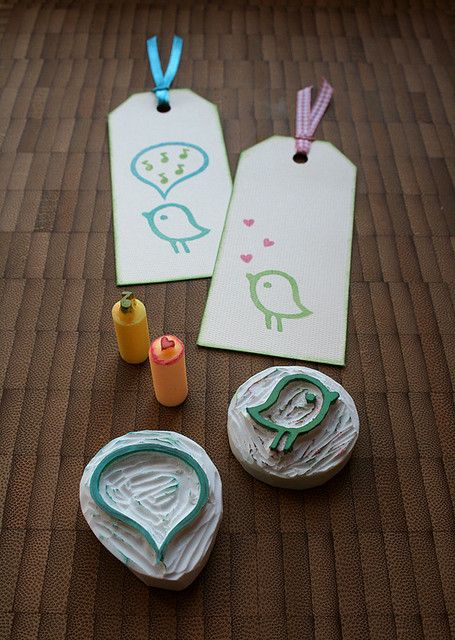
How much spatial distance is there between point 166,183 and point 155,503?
0.69 metres

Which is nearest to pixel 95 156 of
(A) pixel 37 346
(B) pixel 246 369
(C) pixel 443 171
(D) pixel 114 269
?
(D) pixel 114 269

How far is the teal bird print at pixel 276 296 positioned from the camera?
1.10 m

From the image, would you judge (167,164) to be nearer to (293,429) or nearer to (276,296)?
(276,296)

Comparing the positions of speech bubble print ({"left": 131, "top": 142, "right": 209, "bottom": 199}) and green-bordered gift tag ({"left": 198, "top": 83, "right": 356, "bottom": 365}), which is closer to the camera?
green-bordered gift tag ({"left": 198, "top": 83, "right": 356, "bottom": 365})

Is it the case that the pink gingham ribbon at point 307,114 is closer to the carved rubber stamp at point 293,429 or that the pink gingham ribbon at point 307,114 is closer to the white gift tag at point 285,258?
the white gift tag at point 285,258

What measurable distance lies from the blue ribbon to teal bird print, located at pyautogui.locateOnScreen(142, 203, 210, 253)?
0.33 meters

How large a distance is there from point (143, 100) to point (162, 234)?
43 cm

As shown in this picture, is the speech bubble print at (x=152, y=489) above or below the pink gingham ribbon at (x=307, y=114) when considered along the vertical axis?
below

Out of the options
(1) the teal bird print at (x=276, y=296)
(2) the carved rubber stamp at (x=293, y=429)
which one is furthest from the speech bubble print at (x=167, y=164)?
(2) the carved rubber stamp at (x=293, y=429)

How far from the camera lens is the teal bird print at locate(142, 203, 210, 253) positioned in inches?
47.6

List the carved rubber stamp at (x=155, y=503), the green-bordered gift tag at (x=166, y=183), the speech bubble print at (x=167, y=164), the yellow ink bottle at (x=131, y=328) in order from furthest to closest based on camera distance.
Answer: the speech bubble print at (x=167, y=164) < the green-bordered gift tag at (x=166, y=183) < the yellow ink bottle at (x=131, y=328) < the carved rubber stamp at (x=155, y=503)

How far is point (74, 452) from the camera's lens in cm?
95

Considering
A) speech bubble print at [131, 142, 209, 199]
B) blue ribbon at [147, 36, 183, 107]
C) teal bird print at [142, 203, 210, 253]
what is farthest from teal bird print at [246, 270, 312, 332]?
blue ribbon at [147, 36, 183, 107]

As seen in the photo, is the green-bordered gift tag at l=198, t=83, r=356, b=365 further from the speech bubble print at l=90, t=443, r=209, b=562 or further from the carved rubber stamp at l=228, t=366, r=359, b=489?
the speech bubble print at l=90, t=443, r=209, b=562
